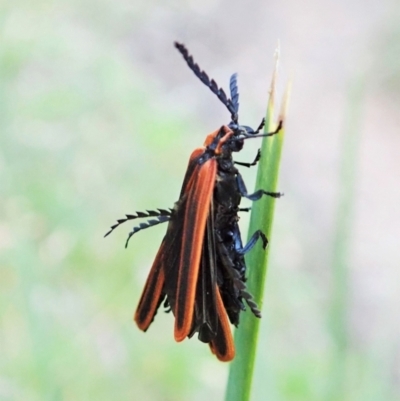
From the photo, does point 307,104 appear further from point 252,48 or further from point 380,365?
point 380,365

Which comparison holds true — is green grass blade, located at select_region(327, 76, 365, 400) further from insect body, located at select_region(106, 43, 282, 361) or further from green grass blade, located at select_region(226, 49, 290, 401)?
green grass blade, located at select_region(226, 49, 290, 401)

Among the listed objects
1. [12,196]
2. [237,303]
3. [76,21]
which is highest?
[76,21]

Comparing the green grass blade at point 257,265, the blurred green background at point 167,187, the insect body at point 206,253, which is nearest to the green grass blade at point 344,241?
the blurred green background at point 167,187

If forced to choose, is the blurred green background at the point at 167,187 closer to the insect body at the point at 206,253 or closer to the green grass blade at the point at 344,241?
the green grass blade at the point at 344,241

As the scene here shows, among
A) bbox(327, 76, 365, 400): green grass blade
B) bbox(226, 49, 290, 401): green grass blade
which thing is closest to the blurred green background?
bbox(327, 76, 365, 400): green grass blade

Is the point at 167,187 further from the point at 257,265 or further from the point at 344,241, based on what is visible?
the point at 257,265

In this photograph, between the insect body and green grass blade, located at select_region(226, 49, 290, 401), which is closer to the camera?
green grass blade, located at select_region(226, 49, 290, 401)

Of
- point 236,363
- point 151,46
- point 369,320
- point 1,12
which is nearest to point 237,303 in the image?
point 236,363
